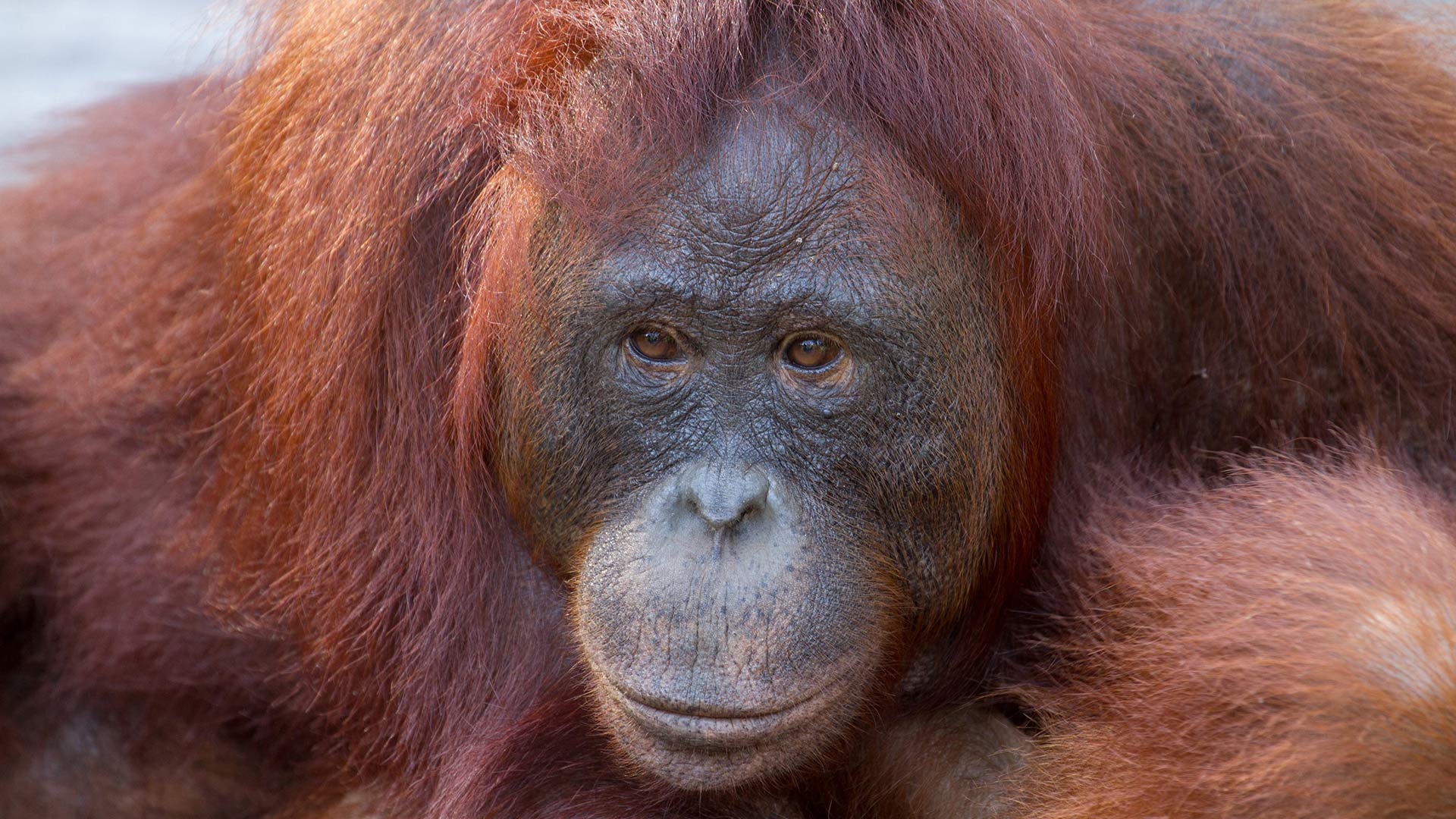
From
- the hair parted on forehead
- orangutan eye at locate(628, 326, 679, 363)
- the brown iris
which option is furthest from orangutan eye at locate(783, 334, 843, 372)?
the hair parted on forehead

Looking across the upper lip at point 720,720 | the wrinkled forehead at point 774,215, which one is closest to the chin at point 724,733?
the upper lip at point 720,720

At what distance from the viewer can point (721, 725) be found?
2.07m

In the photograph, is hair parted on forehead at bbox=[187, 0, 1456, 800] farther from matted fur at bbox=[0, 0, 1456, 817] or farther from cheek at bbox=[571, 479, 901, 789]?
cheek at bbox=[571, 479, 901, 789]

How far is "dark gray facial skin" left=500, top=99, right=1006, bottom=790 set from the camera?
2037 mm

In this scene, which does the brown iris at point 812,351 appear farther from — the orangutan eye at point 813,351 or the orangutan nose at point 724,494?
the orangutan nose at point 724,494

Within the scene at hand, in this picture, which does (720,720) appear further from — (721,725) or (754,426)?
(754,426)

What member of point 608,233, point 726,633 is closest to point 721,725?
point 726,633

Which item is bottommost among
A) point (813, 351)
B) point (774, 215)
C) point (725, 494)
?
point (725, 494)

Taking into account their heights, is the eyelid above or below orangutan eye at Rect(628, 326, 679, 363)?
below

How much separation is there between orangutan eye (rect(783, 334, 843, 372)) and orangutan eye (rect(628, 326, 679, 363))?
15cm

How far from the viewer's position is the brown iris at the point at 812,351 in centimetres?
209

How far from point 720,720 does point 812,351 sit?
48 cm

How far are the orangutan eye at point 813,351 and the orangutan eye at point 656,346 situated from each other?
0.15 metres

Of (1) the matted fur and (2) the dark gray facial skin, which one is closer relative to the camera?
(2) the dark gray facial skin
